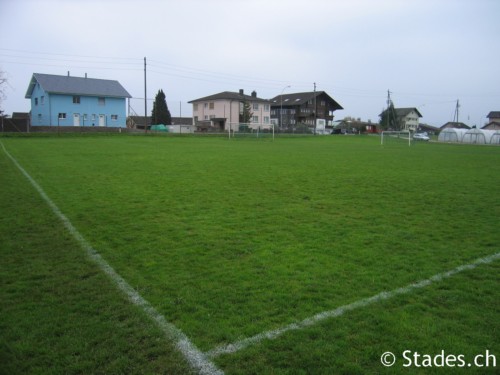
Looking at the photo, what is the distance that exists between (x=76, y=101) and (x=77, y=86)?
2510 mm

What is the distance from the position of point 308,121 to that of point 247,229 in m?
80.5

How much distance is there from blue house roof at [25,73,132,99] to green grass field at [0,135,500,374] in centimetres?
4941

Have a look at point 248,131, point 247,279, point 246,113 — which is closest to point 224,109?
point 246,113

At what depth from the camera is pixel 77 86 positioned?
5462cm

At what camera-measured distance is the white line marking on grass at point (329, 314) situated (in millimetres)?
3117

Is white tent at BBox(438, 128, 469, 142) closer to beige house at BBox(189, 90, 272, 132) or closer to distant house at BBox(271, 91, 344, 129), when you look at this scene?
beige house at BBox(189, 90, 272, 132)

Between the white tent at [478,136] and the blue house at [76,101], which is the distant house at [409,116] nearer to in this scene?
the white tent at [478,136]

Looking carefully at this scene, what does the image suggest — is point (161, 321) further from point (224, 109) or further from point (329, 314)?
point (224, 109)

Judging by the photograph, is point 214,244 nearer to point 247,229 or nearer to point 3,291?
point 247,229

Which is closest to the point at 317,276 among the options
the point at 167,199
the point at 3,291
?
the point at 3,291

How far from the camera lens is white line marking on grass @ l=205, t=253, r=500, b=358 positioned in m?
3.12

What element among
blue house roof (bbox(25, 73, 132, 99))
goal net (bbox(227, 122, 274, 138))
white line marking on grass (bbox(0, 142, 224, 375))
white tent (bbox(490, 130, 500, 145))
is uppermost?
blue house roof (bbox(25, 73, 132, 99))

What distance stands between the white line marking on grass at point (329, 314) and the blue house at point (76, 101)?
5642 centimetres

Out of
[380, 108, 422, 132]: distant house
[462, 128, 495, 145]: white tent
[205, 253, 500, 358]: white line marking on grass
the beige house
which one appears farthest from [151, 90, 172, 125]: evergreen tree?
[205, 253, 500, 358]: white line marking on grass
